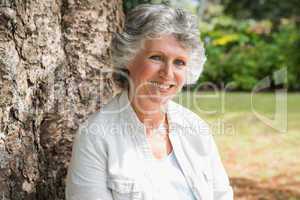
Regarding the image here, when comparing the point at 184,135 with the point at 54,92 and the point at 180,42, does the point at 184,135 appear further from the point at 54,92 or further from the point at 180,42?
the point at 54,92

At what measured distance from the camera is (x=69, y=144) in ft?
8.15

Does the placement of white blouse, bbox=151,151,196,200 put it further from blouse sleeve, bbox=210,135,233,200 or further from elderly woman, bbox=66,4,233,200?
blouse sleeve, bbox=210,135,233,200

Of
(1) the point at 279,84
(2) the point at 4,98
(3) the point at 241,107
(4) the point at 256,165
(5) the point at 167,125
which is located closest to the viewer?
(2) the point at 4,98

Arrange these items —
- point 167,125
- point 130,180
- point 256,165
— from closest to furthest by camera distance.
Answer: point 130,180 → point 167,125 → point 256,165

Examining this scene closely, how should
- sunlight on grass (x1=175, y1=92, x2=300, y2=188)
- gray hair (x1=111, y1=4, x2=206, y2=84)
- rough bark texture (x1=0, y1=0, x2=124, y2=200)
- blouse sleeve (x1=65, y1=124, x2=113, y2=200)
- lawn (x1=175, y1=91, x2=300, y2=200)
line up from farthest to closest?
sunlight on grass (x1=175, y1=92, x2=300, y2=188)
lawn (x1=175, y1=91, x2=300, y2=200)
rough bark texture (x1=0, y1=0, x2=124, y2=200)
gray hair (x1=111, y1=4, x2=206, y2=84)
blouse sleeve (x1=65, y1=124, x2=113, y2=200)

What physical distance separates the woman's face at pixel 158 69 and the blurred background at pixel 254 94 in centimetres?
68

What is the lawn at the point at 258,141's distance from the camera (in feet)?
16.3

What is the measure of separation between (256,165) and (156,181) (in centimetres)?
370

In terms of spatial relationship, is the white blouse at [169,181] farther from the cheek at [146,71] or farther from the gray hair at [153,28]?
the gray hair at [153,28]

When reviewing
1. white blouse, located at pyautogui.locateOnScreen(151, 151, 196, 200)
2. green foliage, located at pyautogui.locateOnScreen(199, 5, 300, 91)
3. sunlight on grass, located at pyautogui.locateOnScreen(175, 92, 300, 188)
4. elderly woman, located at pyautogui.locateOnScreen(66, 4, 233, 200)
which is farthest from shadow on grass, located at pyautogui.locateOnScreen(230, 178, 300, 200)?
green foliage, located at pyautogui.locateOnScreen(199, 5, 300, 91)

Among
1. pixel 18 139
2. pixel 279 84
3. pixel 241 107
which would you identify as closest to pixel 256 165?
pixel 241 107

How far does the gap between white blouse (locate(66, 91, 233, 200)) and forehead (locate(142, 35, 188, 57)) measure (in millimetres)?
238

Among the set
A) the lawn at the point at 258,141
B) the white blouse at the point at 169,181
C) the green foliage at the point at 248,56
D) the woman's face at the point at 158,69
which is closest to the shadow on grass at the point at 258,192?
the lawn at the point at 258,141

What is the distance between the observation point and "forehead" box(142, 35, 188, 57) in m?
2.16
